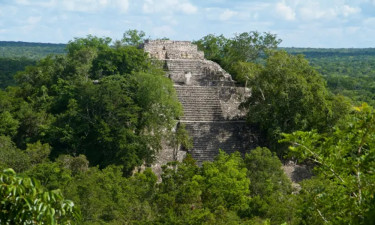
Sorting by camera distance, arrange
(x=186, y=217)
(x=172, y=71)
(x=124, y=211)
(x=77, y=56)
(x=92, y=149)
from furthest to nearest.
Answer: (x=77, y=56) < (x=172, y=71) < (x=92, y=149) < (x=124, y=211) < (x=186, y=217)

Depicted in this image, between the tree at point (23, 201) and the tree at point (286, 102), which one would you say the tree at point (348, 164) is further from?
the tree at point (286, 102)

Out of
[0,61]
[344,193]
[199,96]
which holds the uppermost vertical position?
[344,193]

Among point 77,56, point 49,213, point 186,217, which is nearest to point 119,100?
point 77,56

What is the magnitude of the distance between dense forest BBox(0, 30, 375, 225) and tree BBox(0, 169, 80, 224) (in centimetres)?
38

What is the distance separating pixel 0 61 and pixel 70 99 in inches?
1652

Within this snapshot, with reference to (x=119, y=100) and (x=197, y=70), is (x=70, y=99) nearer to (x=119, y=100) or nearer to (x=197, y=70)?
(x=119, y=100)

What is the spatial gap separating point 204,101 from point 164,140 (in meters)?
2.21

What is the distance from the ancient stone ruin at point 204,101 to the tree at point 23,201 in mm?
12845

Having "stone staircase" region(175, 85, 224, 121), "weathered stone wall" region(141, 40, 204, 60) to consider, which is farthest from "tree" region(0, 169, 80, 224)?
"weathered stone wall" region(141, 40, 204, 60)

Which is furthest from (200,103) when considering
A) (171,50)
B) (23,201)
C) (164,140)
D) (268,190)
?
(23,201)

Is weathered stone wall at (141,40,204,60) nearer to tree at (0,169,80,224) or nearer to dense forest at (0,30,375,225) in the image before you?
dense forest at (0,30,375,225)

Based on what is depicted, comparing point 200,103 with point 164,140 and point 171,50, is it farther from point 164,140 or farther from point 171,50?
point 171,50

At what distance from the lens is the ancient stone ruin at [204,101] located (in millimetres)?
17781

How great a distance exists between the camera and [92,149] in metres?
17.1
